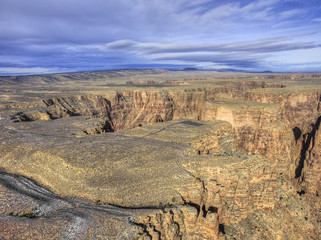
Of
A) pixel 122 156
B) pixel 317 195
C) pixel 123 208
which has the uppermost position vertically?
pixel 122 156

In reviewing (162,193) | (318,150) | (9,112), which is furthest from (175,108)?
(162,193)

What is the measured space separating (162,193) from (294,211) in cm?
1678

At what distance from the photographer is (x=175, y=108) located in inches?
2901

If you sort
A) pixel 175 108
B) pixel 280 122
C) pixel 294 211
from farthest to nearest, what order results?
pixel 175 108 → pixel 280 122 → pixel 294 211

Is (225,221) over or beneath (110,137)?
beneath

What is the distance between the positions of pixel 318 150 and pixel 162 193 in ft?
120

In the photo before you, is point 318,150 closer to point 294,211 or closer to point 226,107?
point 226,107

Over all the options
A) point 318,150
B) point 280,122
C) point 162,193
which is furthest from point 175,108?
point 162,193

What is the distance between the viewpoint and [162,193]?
49.0 feet

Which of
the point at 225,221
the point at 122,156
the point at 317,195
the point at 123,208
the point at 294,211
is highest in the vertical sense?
the point at 122,156

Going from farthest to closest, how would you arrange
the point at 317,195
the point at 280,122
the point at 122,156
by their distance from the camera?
the point at 280,122 < the point at 317,195 < the point at 122,156

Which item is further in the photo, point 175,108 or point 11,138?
point 175,108

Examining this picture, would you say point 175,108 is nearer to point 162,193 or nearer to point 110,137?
point 110,137


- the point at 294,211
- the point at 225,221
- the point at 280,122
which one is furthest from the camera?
the point at 280,122
